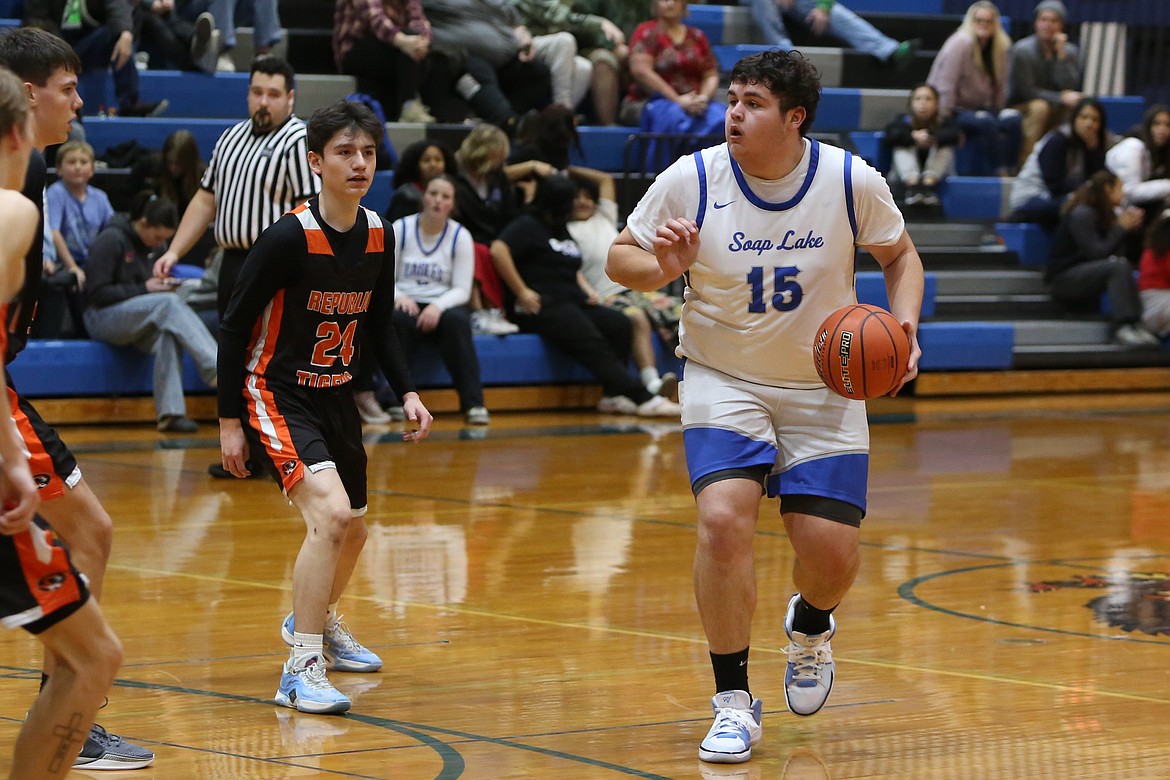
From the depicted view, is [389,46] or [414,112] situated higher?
[389,46]

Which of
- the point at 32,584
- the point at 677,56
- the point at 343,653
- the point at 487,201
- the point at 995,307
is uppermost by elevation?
the point at 32,584

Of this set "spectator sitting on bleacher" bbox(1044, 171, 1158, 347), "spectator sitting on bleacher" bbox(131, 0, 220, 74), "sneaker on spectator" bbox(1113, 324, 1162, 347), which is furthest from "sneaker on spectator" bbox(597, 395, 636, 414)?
"sneaker on spectator" bbox(1113, 324, 1162, 347)

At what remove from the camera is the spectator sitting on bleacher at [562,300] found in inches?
451

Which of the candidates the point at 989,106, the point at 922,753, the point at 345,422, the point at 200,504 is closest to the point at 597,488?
the point at 200,504

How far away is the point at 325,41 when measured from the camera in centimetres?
1362

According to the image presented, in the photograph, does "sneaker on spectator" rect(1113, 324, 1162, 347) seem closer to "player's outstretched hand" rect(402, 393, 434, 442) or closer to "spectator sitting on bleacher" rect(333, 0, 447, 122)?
"spectator sitting on bleacher" rect(333, 0, 447, 122)

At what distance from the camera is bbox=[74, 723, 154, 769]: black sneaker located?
401 centimetres

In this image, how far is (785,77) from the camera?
4.37 m

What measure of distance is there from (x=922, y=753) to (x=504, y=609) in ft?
6.35

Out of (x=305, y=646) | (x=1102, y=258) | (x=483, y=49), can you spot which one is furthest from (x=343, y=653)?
(x=1102, y=258)

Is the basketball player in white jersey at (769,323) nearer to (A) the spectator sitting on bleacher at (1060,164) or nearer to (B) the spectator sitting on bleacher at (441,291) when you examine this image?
(B) the spectator sitting on bleacher at (441,291)

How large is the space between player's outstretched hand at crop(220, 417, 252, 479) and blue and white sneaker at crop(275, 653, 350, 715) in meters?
0.54

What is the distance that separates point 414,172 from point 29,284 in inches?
305

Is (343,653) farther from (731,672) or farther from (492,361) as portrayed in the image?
(492,361)
